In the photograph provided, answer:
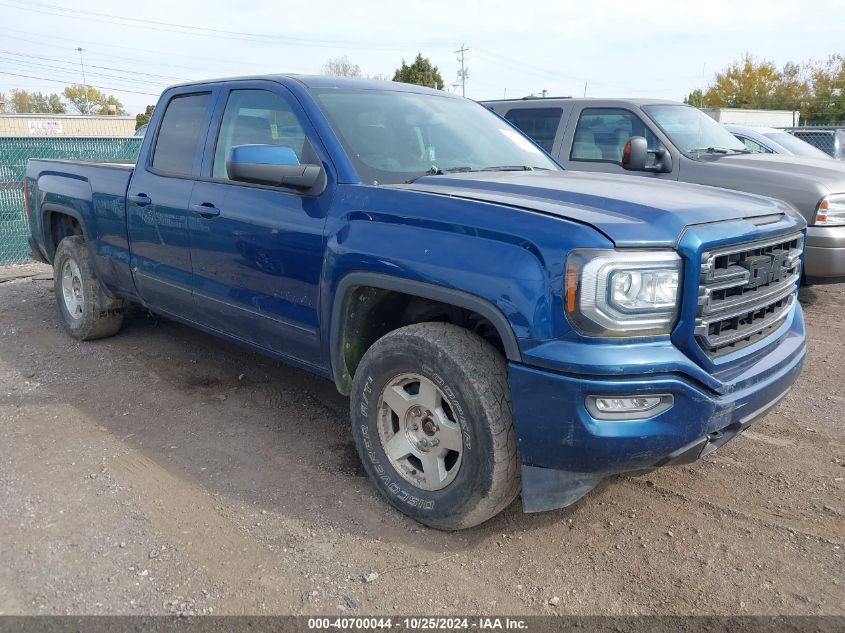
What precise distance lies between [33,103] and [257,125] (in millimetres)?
95502

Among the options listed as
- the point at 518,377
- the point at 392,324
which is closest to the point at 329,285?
the point at 392,324

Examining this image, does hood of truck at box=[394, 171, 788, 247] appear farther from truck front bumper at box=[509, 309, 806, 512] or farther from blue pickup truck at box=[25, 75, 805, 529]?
truck front bumper at box=[509, 309, 806, 512]

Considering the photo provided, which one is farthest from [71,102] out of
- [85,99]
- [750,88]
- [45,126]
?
[750,88]

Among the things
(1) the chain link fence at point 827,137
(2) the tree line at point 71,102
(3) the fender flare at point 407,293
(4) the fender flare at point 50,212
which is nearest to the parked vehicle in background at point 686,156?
(3) the fender flare at point 407,293

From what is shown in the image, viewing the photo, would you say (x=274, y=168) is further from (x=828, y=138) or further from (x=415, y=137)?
(x=828, y=138)

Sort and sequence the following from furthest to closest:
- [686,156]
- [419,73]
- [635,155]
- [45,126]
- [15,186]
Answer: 1. [45,126]
2. [419,73]
3. [15,186]
4. [686,156]
5. [635,155]

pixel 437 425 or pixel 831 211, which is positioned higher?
pixel 831 211

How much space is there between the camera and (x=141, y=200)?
15.3 feet

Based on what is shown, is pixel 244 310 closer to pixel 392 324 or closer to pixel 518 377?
pixel 392 324

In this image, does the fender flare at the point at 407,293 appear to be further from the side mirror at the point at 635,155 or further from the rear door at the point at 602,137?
the rear door at the point at 602,137

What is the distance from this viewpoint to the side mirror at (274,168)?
10.9ft

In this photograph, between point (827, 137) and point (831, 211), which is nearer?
point (831, 211)

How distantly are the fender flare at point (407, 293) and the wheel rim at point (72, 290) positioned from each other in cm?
327

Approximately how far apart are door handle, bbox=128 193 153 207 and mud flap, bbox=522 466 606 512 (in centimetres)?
310
